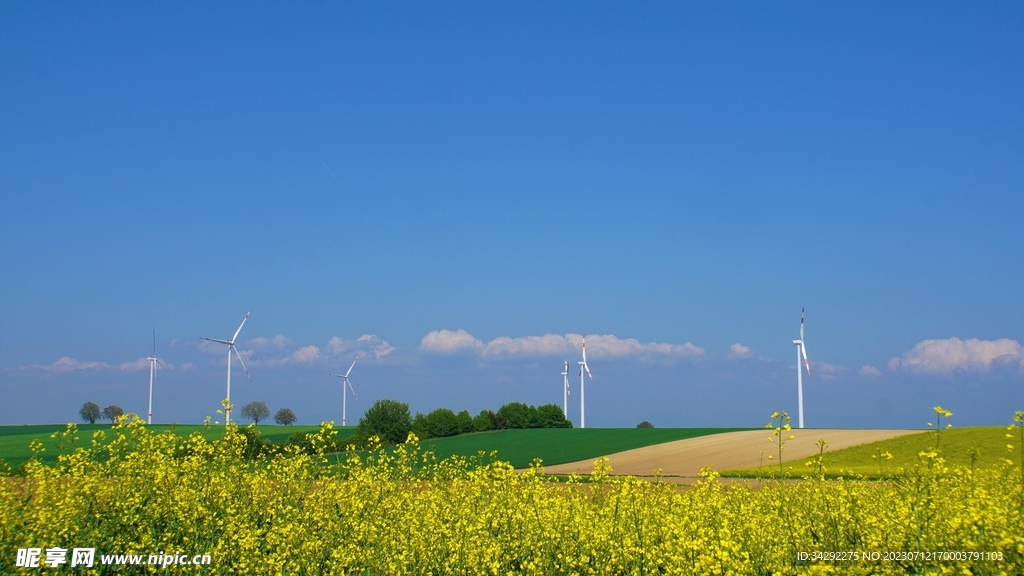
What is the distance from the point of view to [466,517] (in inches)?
351

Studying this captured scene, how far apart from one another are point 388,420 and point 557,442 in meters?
13.8

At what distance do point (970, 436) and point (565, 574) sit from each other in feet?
153

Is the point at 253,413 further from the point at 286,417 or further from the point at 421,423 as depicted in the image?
the point at 421,423

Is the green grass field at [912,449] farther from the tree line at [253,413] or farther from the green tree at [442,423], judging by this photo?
the tree line at [253,413]

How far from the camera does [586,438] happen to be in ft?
211

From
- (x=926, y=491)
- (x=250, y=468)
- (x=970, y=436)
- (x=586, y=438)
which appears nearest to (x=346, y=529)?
(x=250, y=468)

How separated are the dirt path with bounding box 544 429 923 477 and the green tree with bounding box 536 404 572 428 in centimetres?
2454

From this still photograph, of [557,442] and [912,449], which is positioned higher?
[912,449]

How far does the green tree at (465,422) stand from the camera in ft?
246

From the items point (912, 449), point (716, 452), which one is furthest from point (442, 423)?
point (912, 449)

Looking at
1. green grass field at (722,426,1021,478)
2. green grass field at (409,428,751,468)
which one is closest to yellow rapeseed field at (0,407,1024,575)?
green grass field at (722,426,1021,478)

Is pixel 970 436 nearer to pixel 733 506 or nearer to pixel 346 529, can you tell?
pixel 733 506

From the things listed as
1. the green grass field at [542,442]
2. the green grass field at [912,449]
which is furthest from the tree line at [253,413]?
the green grass field at [912,449]

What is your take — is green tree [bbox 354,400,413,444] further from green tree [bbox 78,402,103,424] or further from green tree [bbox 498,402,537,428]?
green tree [bbox 78,402,103,424]
